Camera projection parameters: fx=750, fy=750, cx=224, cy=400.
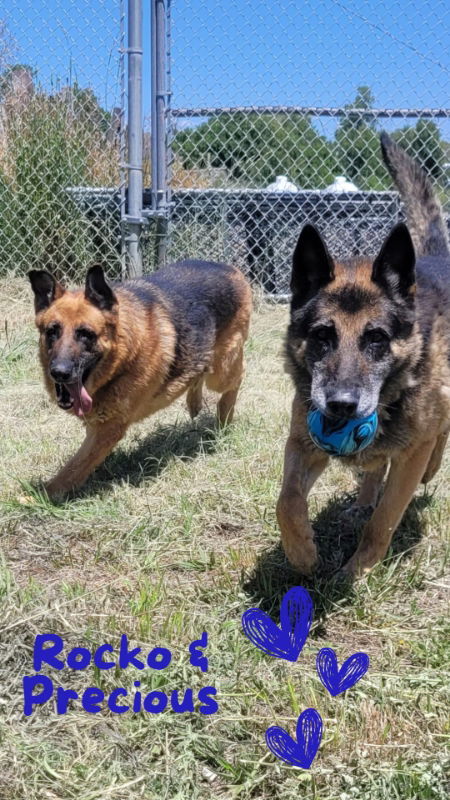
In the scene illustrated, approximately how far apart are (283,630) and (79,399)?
2056 millimetres

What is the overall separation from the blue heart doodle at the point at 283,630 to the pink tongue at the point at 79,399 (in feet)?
6.09

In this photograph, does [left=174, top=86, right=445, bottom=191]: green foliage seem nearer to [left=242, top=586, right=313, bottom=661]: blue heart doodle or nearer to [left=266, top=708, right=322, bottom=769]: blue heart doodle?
[left=242, top=586, right=313, bottom=661]: blue heart doodle

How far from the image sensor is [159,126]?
7.74m

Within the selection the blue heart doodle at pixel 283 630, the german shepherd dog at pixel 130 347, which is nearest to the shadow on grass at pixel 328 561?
the blue heart doodle at pixel 283 630

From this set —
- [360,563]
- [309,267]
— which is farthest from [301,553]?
[309,267]

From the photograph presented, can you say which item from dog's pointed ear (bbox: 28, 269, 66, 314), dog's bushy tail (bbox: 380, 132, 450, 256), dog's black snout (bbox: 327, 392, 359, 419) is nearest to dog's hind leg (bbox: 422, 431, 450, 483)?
dog's bushy tail (bbox: 380, 132, 450, 256)

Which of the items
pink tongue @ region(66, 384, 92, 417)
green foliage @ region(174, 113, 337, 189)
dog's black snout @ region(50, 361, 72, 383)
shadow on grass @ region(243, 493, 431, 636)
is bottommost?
shadow on grass @ region(243, 493, 431, 636)

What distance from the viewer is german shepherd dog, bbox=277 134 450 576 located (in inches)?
110

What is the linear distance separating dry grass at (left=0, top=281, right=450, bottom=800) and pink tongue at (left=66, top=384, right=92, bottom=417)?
435 millimetres

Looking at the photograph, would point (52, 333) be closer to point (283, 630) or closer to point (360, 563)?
point (360, 563)

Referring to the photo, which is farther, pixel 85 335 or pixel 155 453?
pixel 155 453

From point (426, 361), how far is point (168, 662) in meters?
1.61

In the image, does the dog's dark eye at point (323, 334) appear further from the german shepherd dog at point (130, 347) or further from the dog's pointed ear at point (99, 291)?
the dog's pointed ear at point (99, 291)

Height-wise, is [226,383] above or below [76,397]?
below
